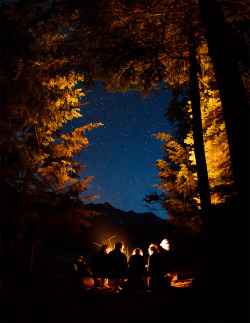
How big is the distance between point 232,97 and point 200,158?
3.37 metres

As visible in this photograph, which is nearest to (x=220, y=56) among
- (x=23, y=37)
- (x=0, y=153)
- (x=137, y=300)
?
(x=23, y=37)

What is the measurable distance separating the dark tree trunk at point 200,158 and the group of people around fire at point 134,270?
72.1 inches

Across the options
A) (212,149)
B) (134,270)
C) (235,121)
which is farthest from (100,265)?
(212,149)

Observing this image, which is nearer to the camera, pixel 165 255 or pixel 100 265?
pixel 100 265

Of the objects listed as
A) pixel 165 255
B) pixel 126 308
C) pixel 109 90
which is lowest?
pixel 126 308

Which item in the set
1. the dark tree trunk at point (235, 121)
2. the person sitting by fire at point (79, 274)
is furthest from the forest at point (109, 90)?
the person sitting by fire at point (79, 274)

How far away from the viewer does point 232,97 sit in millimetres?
5414

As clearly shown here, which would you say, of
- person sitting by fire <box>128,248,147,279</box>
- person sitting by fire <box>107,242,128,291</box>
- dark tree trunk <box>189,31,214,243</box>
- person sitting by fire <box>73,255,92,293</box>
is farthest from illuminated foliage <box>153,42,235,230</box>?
person sitting by fire <box>73,255,92,293</box>

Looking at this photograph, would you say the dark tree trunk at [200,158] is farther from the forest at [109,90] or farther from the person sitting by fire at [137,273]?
the person sitting by fire at [137,273]

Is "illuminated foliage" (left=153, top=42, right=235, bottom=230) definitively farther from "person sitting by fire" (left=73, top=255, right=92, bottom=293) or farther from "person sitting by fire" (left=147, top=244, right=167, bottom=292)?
"person sitting by fire" (left=73, top=255, right=92, bottom=293)

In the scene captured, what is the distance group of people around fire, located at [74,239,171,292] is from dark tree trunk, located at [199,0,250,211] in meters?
3.56

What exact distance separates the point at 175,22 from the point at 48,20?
4.25 metres

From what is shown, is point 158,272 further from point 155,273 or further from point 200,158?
point 200,158

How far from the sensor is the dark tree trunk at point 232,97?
505 cm
